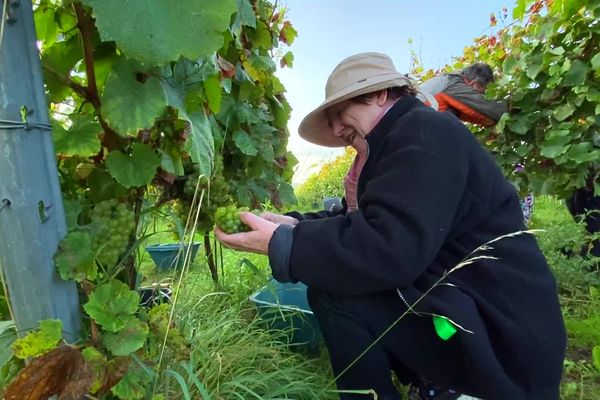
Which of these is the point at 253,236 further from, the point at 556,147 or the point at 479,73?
the point at 479,73

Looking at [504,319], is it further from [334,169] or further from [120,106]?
[334,169]

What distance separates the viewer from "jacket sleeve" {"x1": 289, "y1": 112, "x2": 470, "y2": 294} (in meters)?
1.13

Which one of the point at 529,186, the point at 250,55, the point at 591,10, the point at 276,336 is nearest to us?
the point at 250,55

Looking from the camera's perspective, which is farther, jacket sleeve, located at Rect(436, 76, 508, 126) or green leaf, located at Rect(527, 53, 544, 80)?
jacket sleeve, located at Rect(436, 76, 508, 126)

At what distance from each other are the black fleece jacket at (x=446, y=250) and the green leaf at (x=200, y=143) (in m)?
0.34

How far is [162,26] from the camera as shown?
67 centimetres

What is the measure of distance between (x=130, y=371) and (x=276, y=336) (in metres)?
1.02

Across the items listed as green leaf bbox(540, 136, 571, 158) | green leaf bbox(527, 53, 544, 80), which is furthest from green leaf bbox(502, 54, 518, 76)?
green leaf bbox(540, 136, 571, 158)

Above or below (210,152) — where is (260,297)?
below

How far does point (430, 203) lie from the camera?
113 cm

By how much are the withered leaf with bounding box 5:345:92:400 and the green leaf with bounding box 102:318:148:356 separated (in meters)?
0.06

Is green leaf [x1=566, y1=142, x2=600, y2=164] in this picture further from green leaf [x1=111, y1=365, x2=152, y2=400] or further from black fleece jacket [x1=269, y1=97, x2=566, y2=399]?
green leaf [x1=111, y1=365, x2=152, y2=400]

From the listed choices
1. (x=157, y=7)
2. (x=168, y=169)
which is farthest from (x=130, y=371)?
(x=157, y=7)

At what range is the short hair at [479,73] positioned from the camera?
3415mm
